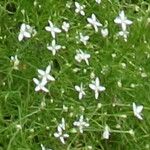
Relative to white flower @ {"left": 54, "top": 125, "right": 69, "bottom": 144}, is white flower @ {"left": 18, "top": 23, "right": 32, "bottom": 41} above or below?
above

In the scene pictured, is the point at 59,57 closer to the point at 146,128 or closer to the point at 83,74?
the point at 83,74

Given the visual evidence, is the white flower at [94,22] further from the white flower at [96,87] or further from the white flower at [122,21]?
the white flower at [96,87]

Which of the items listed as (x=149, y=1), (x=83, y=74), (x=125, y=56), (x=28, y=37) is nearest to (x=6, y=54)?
(x=28, y=37)

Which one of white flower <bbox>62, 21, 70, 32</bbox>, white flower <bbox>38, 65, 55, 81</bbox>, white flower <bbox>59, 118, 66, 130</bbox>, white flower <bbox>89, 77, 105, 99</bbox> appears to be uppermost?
white flower <bbox>62, 21, 70, 32</bbox>

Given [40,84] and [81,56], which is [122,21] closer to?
[81,56]

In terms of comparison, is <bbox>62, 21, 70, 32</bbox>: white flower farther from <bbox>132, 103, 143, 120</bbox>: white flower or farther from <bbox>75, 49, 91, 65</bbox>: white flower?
<bbox>132, 103, 143, 120</bbox>: white flower

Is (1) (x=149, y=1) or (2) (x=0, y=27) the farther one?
(1) (x=149, y=1)

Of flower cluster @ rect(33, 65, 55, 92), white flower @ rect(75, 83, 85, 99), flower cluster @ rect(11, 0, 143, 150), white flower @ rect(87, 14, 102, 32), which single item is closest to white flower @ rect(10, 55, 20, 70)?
flower cluster @ rect(11, 0, 143, 150)

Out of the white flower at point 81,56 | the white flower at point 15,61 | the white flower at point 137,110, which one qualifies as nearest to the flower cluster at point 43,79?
the white flower at point 15,61

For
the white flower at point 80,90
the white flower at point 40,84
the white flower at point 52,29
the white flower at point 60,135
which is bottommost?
the white flower at point 60,135
